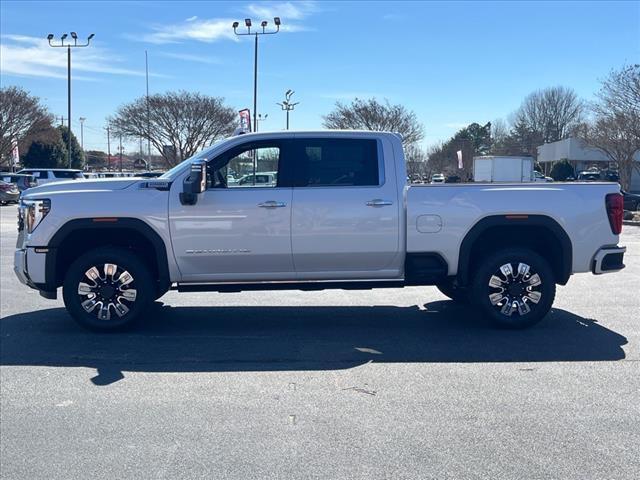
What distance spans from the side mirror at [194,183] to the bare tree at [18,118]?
1761 inches

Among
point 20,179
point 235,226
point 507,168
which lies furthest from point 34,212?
point 20,179

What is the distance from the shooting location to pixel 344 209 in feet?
23.8

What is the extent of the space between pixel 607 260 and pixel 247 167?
4.08 meters

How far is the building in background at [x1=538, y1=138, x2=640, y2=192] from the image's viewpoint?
52.0 metres

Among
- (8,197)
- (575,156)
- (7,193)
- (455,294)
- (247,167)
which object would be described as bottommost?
(455,294)

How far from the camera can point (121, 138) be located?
154 feet

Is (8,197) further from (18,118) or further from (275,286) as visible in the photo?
(275,286)

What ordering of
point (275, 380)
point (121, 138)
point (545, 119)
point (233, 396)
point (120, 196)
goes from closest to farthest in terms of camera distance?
point (233, 396)
point (275, 380)
point (120, 196)
point (121, 138)
point (545, 119)

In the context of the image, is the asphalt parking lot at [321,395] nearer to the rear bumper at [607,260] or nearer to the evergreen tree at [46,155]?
the rear bumper at [607,260]

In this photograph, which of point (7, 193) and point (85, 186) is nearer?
point (85, 186)

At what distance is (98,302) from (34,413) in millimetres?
2346

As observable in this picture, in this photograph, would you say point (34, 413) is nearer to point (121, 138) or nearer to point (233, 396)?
point (233, 396)

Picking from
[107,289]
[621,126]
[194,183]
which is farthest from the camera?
[621,126]

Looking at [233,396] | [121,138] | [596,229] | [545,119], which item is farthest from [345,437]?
[545,119]
